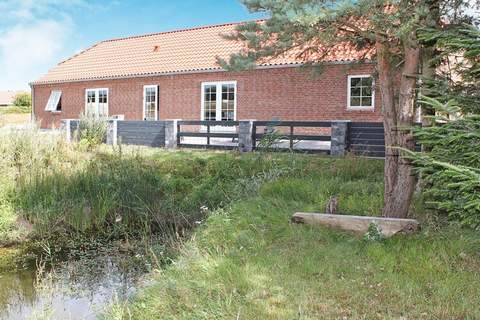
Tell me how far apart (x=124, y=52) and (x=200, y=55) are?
607 centimetres

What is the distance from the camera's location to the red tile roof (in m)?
21.5

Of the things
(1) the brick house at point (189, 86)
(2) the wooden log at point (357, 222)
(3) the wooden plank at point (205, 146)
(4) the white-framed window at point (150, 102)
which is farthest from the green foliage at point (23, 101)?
(2) the wooden log at point (357, 222)

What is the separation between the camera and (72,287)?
648 centimetres

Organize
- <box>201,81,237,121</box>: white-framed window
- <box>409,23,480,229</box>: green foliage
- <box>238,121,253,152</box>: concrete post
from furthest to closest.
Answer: <box>201,81,237,121</box>: white-framed window → <box>238,121,253,152</box>: concrete post → <box>409,23,480,229</box>: green foliage

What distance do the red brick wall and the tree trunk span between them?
7974 mm

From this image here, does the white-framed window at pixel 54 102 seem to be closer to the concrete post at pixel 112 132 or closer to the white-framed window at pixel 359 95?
the concrete post at pixel 112 132

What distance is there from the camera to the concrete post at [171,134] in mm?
15477

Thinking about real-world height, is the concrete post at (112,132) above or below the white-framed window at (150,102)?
below

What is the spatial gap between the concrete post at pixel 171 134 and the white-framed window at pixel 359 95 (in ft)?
20.8

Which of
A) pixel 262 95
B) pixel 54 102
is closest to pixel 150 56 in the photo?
pixel 54 102

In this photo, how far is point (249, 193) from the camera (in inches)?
344

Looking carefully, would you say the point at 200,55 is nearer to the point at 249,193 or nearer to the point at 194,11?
the point at 194,11

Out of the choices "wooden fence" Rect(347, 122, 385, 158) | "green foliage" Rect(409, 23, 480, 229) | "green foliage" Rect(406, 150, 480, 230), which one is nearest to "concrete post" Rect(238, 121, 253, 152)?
"wooden fence" Rect(347, 122, 385, 158)

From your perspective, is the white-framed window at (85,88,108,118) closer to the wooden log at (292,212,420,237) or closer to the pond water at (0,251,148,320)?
the pond water at (0,251,148,320)
